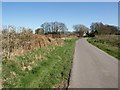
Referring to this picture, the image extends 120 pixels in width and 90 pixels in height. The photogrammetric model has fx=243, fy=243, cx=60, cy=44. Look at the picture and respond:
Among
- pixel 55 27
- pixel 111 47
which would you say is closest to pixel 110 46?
pixel 111 47

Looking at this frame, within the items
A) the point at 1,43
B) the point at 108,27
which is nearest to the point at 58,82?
the point at 1,43

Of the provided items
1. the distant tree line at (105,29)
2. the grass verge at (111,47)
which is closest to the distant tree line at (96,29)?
the distant tree line at (105,29)

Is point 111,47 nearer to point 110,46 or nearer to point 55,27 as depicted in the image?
point 110,46

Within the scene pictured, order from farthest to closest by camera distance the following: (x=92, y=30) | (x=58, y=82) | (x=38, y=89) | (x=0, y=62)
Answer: (x=92, y=30), (x=0, y=62), (x=58, y=82), (x=38, y=89)

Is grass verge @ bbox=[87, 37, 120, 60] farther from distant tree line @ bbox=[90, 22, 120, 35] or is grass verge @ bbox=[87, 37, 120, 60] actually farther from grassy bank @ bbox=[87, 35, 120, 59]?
distant tree line @ bbox=[90, 22, 120, 35]

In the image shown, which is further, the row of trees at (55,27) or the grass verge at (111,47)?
the row of trees at (55,27)

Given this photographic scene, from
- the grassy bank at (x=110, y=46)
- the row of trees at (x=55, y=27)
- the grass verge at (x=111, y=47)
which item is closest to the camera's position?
the grass verge at (x=111, y=47)

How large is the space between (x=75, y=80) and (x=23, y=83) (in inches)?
107

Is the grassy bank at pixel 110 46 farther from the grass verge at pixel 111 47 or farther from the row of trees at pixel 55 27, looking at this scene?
the row of trees at pixel 55 27

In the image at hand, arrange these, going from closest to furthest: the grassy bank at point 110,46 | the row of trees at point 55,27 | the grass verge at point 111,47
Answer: the grass verge at point 111,47 → the grassy bank at point 110,46 → the row of trees at point 55,27

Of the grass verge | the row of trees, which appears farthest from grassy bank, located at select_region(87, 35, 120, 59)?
the row of trees

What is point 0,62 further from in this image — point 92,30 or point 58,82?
point 92,30

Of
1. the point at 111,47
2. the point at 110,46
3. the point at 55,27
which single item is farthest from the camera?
the point at 55,27

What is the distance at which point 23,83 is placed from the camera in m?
9.91
